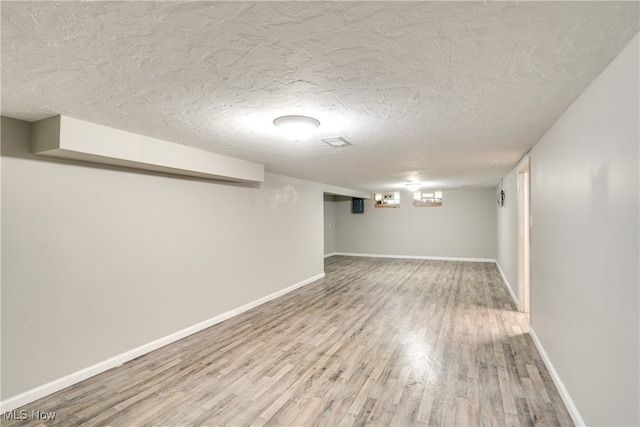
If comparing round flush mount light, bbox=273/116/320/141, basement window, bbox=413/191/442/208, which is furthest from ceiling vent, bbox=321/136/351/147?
basement window, bbox=413/191/442/208

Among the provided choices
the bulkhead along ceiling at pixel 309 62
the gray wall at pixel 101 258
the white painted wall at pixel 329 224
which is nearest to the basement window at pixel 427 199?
the white painted wall at pixel 329 224

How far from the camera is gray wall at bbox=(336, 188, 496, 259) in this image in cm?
916

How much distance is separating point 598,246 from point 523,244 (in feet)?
10.1

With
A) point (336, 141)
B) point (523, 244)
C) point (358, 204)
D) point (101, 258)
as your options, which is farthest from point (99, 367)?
point (358, 204)

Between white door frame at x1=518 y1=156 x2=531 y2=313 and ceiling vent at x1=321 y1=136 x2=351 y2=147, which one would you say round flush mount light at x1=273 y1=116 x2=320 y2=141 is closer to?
ceiling vent at x1=321 y1=136 x2=351 y2=147

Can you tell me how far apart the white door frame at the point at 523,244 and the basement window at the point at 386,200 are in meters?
5.62

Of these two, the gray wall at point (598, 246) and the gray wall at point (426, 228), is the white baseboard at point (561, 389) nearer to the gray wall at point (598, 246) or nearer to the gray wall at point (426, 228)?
the gray wall at point (598, 246)

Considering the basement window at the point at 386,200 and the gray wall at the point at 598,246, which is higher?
the basement window at the point at 386,200

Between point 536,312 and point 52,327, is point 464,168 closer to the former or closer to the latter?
point 536,312

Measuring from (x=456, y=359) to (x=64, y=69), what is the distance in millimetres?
3798

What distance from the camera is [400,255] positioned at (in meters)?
10.1

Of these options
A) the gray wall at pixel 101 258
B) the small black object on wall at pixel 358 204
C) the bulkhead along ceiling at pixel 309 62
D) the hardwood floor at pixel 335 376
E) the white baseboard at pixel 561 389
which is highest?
the bulkhead along ceiling at pixel 309 62

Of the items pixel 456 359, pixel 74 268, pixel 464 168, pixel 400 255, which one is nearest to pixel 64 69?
pixel 74 268

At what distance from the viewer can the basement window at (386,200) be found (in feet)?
33.4
